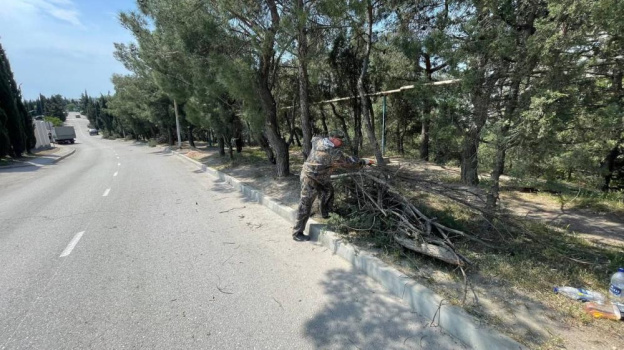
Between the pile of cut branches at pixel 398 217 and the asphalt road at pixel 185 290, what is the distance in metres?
0.81

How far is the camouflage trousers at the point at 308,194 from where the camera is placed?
484 cm

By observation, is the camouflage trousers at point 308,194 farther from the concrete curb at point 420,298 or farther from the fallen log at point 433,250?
the fallen log at point 433,250

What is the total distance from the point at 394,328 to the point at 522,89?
10.8 ft

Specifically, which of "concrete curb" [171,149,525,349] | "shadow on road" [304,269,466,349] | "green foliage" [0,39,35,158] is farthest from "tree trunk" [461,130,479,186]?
"green foliage" [0,39,35,158]

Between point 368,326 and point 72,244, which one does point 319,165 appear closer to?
point 368,326

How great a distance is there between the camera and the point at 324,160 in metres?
4.74

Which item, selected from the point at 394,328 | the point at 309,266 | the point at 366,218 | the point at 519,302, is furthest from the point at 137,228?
the point at 519,302

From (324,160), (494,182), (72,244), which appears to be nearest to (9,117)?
(72,244)

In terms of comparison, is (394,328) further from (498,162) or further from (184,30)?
(184,30)

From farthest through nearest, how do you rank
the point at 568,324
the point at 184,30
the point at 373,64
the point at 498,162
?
the point at 373,64 < the point at 184,30 < the point at 498,162 < the point at 568,324

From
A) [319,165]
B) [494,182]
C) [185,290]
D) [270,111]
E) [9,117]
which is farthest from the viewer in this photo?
[9,117]

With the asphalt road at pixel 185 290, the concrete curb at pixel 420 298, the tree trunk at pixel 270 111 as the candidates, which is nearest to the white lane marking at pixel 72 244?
the asphalt road at pixel 185 290

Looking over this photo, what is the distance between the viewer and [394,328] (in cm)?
289

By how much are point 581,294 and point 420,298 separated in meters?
1.51
